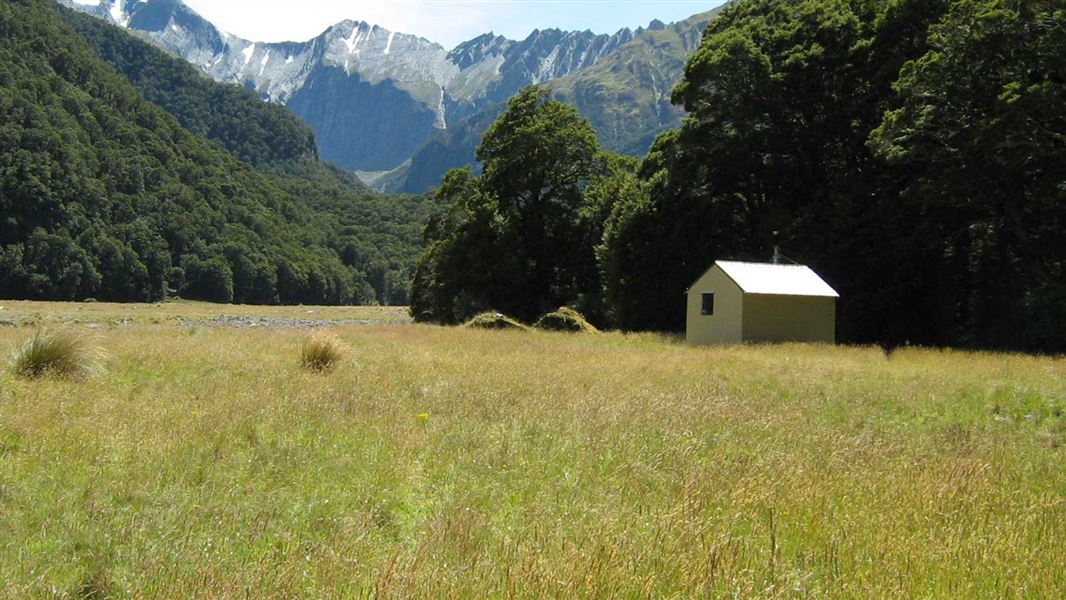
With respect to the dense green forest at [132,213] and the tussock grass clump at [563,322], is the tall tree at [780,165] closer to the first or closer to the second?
the tussock grass clump at [563,322]

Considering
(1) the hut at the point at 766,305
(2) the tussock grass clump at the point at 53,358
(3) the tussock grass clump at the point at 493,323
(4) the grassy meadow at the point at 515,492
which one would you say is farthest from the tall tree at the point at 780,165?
(2) the tussock grass clump at the point at 53,358

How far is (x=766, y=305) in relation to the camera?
1016 inches

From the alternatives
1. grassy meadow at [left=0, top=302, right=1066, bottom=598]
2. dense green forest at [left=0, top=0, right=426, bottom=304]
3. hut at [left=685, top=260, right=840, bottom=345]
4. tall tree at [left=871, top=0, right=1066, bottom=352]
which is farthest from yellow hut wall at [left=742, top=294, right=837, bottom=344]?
dense green forest at [left=0, top=0, right=426, bottom=304]

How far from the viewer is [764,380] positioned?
1402 centimetres

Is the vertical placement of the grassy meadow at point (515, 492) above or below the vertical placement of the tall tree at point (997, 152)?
below

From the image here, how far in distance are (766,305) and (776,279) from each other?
41.7 inches

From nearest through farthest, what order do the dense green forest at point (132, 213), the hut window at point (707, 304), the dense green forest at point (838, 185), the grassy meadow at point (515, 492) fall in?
the grassy meadow at point (515, 492) → the dense green forest at point (838, 185) → the hut window at point (707, 304) → the dense green forest at point (132, 213)

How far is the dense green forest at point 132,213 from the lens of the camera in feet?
269

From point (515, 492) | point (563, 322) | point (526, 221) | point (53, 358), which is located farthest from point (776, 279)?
point (515, 492)

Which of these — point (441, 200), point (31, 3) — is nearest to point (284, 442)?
point (441, 200)

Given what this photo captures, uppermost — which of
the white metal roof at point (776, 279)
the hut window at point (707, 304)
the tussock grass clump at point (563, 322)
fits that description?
the white metal roof at point (776, 279)

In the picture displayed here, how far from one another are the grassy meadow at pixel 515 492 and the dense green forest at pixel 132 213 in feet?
270

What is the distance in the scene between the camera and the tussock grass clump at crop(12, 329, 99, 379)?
1116cm

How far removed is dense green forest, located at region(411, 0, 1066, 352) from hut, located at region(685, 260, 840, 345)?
324cm
